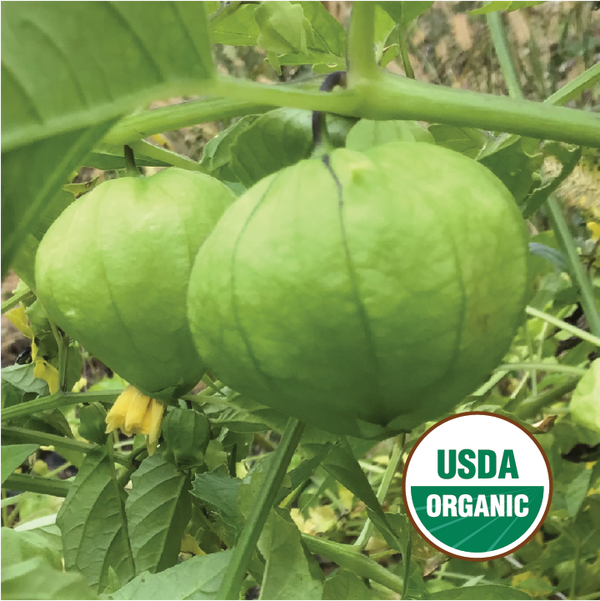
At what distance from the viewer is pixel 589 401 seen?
1.21 ft

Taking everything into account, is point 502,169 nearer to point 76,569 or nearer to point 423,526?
point 423,526

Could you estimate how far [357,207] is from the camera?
204mm

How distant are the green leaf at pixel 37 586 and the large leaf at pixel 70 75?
0.18 meters

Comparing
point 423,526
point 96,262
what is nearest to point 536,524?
point 423,526

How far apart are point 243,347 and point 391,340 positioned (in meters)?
0.06

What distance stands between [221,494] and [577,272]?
39 centimetres

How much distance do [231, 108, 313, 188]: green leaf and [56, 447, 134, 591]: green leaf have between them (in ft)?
1.10

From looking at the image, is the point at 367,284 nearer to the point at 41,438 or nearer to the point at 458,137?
the point at 458,137

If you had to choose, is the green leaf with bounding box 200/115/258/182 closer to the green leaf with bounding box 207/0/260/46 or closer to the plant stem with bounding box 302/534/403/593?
the green leaf with bounding box 207/0/260/46

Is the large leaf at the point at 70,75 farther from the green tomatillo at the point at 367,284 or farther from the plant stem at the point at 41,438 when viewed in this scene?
the plant stem at the point at 41,438

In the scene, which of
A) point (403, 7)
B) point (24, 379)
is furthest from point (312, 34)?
point (24, 379)

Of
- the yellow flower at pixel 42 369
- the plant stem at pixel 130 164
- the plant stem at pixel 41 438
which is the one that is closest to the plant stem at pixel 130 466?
the plant stem at pixel 41 438

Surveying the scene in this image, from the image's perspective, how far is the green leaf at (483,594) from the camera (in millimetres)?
400


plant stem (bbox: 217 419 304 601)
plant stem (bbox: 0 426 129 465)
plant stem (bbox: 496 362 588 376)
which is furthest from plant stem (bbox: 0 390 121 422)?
plant stem (bbox: 496 362 588 376)
